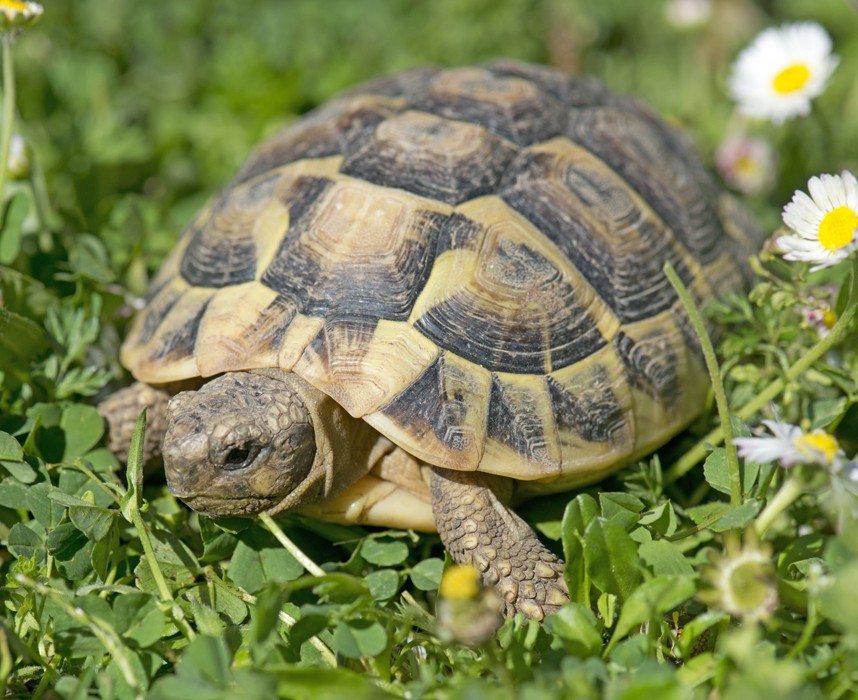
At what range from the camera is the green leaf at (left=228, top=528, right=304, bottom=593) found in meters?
2.64

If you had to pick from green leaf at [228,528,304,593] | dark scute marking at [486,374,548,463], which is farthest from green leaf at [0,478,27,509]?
dark scute marking at [486,374,548,463]

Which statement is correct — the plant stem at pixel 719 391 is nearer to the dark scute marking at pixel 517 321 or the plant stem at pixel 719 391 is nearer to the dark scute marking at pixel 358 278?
the dark scute marking at pixel 517 321

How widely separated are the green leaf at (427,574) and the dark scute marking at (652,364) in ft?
2.80

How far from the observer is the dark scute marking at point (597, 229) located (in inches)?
118

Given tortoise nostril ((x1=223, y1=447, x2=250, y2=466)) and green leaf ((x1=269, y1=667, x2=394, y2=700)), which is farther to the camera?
tortoise nostril ((x1=223, y1=447, x2=250, y2=466))

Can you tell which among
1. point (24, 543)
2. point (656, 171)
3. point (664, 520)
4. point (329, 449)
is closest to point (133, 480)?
point (24, 543)

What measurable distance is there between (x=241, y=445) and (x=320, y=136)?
4.38 feet

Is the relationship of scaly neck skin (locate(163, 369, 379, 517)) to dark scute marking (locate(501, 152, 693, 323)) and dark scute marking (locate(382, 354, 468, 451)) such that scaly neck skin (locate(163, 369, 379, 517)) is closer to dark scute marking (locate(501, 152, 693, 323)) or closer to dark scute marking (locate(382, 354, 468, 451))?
dark scute marking (locate(382, 354, 468, 451))

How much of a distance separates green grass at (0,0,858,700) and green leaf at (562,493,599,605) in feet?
0.04

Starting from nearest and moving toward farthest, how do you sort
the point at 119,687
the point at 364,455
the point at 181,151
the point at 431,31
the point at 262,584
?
the point at 119,687, the point at 262,584, the point at 364,455, the point at 181,151, the point at 431,31

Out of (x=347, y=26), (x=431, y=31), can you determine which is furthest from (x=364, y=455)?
(x=347, y=26)

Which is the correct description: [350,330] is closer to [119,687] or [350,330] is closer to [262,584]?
[262,584]

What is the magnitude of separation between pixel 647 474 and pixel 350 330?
1.03 metres

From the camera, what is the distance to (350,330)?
268 centimetres
